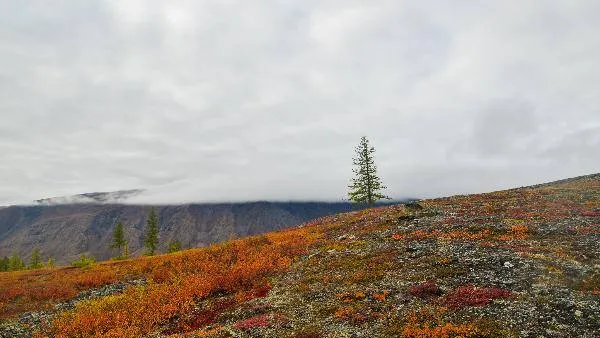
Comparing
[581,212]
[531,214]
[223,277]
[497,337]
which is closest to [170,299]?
[223,277]

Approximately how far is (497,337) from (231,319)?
1631cm

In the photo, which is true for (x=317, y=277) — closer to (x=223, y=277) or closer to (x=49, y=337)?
(x=223, y=277)

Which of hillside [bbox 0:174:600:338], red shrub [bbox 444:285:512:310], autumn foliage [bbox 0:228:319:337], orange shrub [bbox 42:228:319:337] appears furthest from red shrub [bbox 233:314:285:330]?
red shrub [bbox 444:285:512:310]

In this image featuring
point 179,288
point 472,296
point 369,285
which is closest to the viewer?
point 472,296

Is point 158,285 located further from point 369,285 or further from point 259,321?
point 369,285

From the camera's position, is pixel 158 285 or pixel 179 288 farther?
pixel 158 285

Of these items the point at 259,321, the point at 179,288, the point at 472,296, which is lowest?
the point at 259,321

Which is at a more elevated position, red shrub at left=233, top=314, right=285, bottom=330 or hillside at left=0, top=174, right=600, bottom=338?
hillside at left=0, top=174, right=600, bottom=338

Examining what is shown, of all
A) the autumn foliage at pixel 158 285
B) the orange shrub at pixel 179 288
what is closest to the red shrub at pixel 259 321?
the orange shrub at pixel 179 288

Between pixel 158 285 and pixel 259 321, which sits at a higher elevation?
pixel 158 285

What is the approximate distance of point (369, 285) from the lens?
99.3ft

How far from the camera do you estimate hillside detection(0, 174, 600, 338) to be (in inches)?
909

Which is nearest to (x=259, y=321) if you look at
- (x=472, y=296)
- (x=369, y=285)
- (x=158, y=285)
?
(x=369, y=285)

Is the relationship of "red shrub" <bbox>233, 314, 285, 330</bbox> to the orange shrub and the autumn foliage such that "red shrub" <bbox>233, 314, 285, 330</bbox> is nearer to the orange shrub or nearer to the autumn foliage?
the orange shrub
